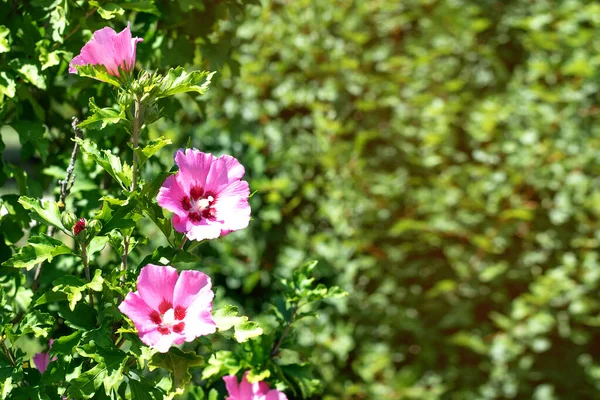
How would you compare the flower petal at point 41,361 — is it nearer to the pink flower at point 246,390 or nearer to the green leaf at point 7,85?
the pink flower at point 246,390

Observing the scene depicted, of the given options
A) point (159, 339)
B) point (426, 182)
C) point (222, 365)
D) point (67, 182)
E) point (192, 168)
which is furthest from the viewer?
point (426, 182)

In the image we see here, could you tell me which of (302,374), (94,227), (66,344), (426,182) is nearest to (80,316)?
(66,344)

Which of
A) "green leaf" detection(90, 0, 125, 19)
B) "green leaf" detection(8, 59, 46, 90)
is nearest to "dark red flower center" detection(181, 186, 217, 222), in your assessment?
"green leaf" detection(90, 0, 125, 19)

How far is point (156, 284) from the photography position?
1087 millimetres

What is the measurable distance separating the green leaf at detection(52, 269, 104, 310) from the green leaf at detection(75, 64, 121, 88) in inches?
11.5

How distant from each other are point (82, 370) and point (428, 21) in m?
2.39

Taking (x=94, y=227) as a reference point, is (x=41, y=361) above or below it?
below

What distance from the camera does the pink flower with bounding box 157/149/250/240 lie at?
1104 mm

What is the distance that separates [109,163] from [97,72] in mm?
143

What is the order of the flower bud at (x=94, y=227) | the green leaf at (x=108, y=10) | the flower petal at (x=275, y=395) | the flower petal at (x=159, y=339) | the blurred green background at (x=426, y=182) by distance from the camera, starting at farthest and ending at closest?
the blurred green background at (x=426, y=182) → the flower petal at (x=275, y=395) → the green leaf at (x=108, y=10) → the flower bud at (x=94, y=227) → the flower petal at (x=159, y=339)

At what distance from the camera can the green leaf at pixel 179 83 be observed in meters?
1.07

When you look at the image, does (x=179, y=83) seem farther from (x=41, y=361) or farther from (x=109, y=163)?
(x=41, y=361)

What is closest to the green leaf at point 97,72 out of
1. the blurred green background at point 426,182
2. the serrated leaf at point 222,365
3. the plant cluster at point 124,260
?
the plant cluster at point 124,260

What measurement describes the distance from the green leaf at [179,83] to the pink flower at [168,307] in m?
0.26
